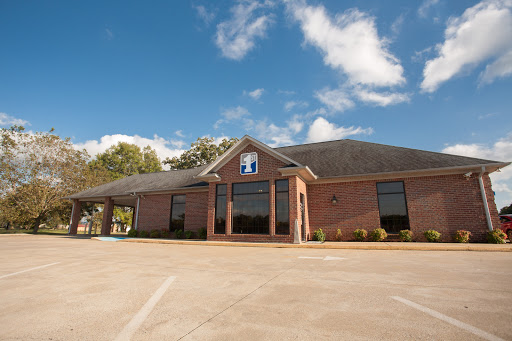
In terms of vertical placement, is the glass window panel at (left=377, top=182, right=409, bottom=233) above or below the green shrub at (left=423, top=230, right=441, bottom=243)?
above

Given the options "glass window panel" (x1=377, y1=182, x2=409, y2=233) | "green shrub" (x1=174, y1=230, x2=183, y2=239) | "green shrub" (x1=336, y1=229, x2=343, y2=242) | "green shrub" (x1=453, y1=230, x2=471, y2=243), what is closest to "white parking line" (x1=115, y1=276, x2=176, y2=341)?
"green shrub" (x1=336, y1=229, x2=343, y2=242)

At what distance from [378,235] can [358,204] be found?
6.46 feet

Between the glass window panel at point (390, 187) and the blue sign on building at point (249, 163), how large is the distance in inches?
288

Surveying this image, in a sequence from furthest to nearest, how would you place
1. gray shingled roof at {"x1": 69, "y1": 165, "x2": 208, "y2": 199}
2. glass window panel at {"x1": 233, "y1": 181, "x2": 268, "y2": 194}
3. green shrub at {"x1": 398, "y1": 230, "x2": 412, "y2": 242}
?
1. gray shingled roof at {"x1": 69, "y1": 165, "x2": 208, "y2": 199}
2. glass window panel at {"x1": 233, "y1": 181, "x2": 268, "y2": 194}
3. green shrub at {"x1": 398, "y1": 230, "x2": 412, "y2": 242}

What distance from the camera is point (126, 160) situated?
46.4 meters

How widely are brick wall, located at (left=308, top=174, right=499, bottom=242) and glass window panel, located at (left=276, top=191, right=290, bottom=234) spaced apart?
7.65ft

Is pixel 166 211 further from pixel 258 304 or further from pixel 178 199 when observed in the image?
pixel 258 304

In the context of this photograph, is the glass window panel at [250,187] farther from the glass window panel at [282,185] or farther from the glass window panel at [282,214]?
the glass window panel at [282,214]

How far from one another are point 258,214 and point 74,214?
814 inches

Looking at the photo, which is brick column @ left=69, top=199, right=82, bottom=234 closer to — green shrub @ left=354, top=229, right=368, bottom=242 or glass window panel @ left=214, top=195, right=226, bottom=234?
glass window panel @ left=214, top=195, right=226, bottom=234

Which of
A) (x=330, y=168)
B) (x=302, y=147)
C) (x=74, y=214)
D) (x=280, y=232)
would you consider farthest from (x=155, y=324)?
(x=74, y=214)

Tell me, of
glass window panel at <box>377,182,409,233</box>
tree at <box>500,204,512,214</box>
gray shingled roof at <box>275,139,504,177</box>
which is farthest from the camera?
tree at <box>500,204,512,214</box>

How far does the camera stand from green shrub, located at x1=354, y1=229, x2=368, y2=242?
1389cm

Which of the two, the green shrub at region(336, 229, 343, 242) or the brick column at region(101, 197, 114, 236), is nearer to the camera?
the green shrub at region(336, 229, 343, 242)
